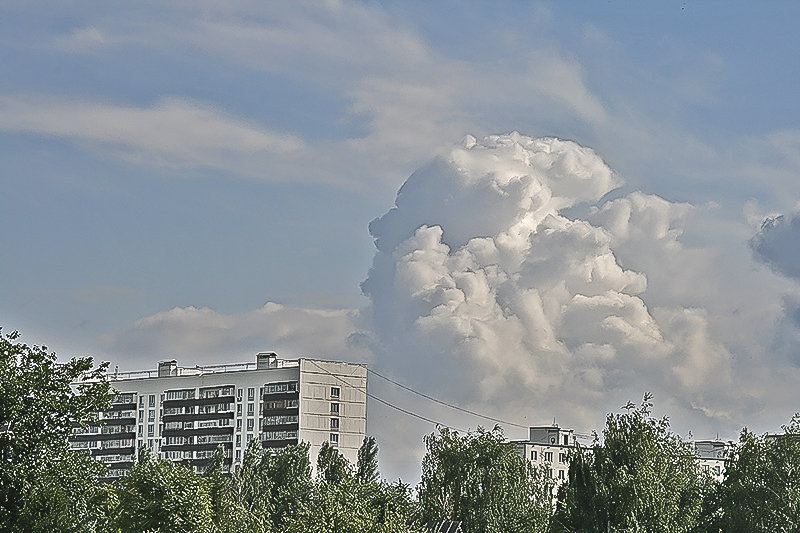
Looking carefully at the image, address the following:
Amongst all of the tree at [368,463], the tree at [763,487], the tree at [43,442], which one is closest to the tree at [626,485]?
the tree at [763,487]

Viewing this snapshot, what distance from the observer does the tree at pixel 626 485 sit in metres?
59.4

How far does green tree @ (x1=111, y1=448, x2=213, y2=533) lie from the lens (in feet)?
153

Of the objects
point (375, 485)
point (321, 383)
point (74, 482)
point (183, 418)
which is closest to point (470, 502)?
point (375, 485)

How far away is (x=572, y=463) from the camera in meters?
61.4

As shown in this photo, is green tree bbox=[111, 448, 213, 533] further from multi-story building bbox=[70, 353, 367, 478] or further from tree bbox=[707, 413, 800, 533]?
multi-story building bbox=[70, 353, 367, 478]

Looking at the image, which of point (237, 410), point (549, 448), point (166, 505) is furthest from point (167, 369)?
point (166, 505)

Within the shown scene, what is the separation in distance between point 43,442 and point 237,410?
379ft

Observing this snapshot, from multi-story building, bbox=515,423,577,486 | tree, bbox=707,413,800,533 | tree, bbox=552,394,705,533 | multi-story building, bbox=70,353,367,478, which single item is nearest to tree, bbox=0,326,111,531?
tree, bbox=552,394,705,533

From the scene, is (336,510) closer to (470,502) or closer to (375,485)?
(470,502)

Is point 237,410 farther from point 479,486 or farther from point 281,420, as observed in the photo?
point 479,486

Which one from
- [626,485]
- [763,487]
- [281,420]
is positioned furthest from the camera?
[281,420]

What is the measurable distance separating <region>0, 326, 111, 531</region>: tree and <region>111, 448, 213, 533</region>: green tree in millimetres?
7990

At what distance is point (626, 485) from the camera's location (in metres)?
59.6

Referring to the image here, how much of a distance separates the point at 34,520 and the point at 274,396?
113438 millimetres
